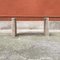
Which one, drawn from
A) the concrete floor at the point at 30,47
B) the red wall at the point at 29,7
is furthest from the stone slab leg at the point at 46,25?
the red wall at the point at 29,7

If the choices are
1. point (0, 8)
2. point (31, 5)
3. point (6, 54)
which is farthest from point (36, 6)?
point (6, 54)

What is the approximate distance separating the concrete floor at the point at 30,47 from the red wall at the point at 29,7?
0.74 metres

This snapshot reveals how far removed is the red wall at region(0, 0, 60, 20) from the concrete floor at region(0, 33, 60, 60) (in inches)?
29.0

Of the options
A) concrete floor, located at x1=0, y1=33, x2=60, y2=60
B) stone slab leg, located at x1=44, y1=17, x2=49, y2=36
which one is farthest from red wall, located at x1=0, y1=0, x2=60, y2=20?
concrete floor, located at x1=0, y1=33, x2=60, y2=60

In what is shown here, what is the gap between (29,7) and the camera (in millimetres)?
5242

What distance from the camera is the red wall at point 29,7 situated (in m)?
5.22

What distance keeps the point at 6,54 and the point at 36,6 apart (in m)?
2.10

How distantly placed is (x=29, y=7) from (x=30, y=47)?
1.63m

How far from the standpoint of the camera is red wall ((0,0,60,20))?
522cm

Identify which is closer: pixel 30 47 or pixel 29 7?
pixel 30 47

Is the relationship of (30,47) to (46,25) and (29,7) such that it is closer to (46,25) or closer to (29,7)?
(46,25)

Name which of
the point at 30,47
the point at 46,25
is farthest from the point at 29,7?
the point at 30,47

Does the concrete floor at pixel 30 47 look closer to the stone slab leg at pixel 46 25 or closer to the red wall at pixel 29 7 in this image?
the stone slab leg at pixel 46 25

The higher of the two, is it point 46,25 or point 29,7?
point 29,7
